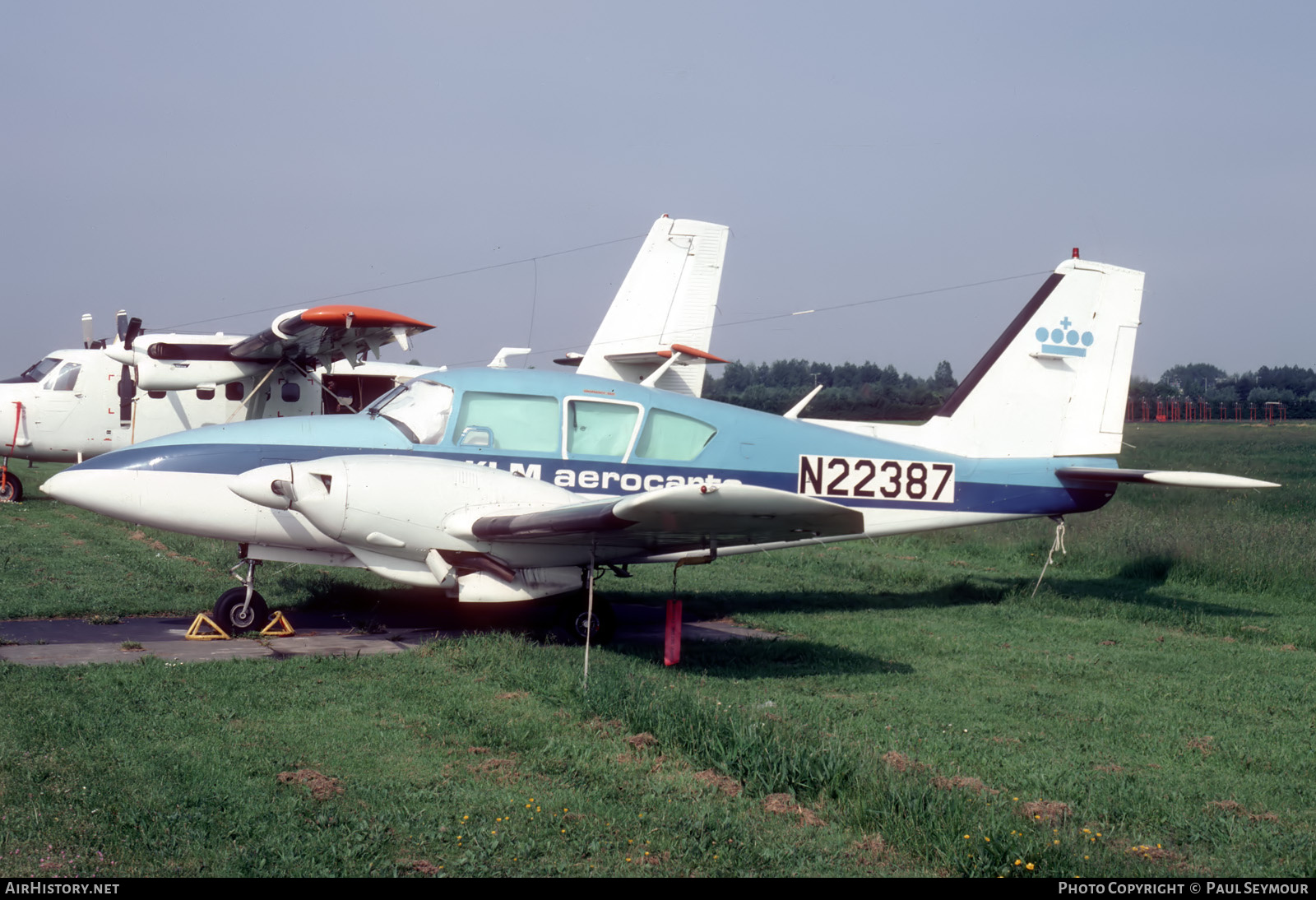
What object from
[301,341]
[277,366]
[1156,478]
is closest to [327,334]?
[301,341]

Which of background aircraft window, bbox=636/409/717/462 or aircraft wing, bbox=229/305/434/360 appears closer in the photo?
background aircraft window, bbox=636/409/717/462

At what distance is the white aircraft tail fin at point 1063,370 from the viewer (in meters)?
10.8

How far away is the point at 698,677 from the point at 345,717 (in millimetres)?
2613

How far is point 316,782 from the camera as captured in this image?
4.98 m

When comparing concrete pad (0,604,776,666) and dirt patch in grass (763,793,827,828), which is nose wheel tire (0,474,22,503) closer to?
concrete pad (0,604,776,666)

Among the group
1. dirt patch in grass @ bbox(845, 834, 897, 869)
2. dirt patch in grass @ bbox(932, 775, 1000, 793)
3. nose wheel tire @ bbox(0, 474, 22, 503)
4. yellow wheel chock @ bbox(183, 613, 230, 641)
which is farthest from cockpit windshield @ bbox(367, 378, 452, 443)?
nose wheel tire @ bbox(0, 474, 22, 503)

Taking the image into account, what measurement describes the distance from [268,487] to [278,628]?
177 cm

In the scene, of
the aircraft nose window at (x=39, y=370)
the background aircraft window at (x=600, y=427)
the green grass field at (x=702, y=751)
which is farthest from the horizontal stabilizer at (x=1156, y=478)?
the aircraft nose window at (x=39, y=370)

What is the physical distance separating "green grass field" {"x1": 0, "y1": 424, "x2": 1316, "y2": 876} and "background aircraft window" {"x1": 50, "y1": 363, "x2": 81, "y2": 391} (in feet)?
28.2

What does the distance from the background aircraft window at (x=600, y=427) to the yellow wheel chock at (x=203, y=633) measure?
10.9ft

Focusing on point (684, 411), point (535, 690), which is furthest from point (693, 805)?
point (684, 411)

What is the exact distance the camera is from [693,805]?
477cm

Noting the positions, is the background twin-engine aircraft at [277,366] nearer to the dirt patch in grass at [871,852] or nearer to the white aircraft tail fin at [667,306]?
the white aircraft tail fin at [667,306]

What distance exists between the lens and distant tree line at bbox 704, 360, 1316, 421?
91.5 feet
